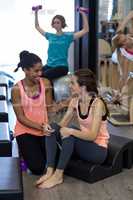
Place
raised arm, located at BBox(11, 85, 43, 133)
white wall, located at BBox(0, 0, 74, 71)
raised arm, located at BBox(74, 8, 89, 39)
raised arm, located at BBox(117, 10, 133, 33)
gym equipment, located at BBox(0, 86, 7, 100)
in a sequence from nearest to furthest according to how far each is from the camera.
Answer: raised arm, located at BBox(11, 85, 43, 133) → raised arm, located at BBox(117, 10, 133, 33) → gym equipment, located at BBox(0, 86, 7, 100) → raised arm, located at BBox(74, 8, 89, 39) → white wall, located at BBox(0, 0, 74, 71)

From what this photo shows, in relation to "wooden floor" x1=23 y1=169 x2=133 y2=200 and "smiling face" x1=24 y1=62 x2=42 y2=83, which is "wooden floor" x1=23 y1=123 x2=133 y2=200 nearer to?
"wooden floor" x1=23 y1=169 x2=133 y2=200

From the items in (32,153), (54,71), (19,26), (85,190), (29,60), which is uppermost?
(19,26)

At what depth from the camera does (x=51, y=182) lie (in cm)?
293

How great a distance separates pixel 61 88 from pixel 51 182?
152 centimetres

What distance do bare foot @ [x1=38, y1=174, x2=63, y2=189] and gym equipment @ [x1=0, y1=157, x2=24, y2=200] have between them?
0.25 m

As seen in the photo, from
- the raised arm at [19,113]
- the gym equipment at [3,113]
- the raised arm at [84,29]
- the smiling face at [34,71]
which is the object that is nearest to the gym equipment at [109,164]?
the raised arm at [19,113]

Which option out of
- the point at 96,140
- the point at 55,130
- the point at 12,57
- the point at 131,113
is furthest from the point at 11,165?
the point at 12,57

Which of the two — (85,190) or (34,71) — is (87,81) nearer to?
(34,71)

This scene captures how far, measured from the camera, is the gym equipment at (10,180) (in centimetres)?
237

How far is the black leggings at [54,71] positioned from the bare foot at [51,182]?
1740 millimetres

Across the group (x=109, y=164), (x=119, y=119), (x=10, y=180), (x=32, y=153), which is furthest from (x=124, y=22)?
(x=10, y=180)

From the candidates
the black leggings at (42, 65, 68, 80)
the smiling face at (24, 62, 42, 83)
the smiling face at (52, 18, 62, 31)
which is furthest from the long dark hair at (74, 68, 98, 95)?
the smiling face at (52, 18, 62, 31)

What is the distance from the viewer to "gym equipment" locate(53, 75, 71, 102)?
3.90 m

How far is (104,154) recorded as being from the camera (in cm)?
300
